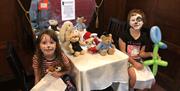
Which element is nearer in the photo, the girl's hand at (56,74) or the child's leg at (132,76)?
the girl's hand at (56,74)

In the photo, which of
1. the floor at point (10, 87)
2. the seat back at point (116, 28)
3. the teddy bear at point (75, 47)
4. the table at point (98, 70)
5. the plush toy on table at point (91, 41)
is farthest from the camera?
the floor at point (10, 87)

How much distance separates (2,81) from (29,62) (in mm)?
341

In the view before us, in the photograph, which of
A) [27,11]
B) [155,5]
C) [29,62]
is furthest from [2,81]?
[155,5]

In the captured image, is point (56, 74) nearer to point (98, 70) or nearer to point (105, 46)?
point (98, 70)

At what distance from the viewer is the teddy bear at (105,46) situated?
60.5 inches

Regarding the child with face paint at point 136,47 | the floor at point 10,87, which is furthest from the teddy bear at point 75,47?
the floor at point 10,87

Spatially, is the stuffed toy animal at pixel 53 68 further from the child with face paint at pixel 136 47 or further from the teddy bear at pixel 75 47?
the child with face paint at pixel 136 47

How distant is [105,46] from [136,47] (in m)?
0.39

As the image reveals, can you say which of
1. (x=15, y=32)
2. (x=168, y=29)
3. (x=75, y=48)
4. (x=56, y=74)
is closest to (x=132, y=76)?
(x=75, y=48)

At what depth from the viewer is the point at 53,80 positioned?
1449 mm

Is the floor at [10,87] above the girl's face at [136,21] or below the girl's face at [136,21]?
below

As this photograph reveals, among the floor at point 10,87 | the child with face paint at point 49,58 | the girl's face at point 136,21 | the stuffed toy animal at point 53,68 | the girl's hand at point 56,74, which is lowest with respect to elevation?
the floor at point 10,87

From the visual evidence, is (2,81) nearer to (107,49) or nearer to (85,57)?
(85,57)

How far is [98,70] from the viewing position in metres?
1.45
